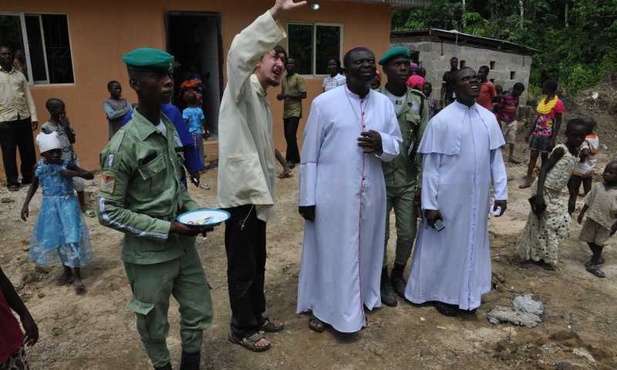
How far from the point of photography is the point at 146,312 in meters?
2.35

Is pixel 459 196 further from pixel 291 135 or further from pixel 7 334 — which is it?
pixel 291 135

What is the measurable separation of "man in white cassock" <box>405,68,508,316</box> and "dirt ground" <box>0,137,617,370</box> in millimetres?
242

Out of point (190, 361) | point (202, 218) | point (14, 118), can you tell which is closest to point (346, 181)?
point (202, 218)

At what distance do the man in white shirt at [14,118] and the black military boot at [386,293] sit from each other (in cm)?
528

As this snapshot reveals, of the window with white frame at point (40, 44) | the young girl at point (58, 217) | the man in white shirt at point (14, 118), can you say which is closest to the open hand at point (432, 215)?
the young girl at point (58, 217)

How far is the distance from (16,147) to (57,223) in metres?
3.36

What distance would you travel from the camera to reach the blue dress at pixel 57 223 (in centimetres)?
396

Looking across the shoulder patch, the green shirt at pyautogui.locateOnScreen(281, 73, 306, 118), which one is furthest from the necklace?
the green shirt at pyautogui.locateOnScreen(281, 73, 306, 118)

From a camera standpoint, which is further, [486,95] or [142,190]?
[486,95]

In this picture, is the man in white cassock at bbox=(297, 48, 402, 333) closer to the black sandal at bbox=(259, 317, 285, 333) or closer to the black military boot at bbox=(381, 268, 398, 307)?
the black sandal at bbox=(259, 317, 285, 333)

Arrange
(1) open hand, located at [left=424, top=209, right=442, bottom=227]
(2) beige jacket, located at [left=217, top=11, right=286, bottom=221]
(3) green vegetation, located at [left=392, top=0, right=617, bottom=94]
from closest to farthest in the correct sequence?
1. (2) beige jacket, located at [left=217, top=11, right=286, bottom=221]
2. (1) open hand, located at [left=424, top=209, right=442, bottom=227]
3. (3) green vegetation, located at [left=392, top=0, right=617, bottom=94]

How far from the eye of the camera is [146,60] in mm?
2188

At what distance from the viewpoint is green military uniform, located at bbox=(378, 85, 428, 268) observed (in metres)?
3.73

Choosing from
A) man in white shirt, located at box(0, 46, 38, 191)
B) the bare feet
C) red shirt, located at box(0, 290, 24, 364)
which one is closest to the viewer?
red shirt, located at box(0, 290, 24, 364)
